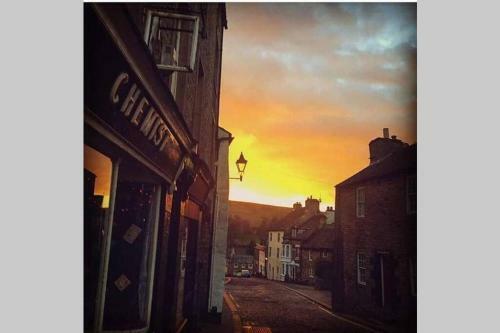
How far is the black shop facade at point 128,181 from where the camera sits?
6.46ft

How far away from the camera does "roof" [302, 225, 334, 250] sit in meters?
16.5

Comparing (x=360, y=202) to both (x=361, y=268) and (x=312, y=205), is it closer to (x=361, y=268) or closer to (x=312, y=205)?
(x=361, y=268)

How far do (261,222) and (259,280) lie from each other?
423 cm

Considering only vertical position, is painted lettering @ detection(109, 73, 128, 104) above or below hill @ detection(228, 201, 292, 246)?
above

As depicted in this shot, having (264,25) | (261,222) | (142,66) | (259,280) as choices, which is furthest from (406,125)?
(259,280)

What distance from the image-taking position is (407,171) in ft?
27.5

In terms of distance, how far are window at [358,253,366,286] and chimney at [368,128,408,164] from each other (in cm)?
380

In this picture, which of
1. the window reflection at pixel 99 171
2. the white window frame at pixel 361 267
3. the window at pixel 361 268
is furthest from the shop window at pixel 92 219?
the window at pixel 361 268

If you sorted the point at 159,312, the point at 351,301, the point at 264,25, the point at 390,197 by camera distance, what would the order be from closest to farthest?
the point at 159,312 < the point at 264,25 < the point at 390,197 < the point at 351,301

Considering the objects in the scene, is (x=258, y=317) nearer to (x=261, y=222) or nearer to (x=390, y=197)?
(x=261, y=222)

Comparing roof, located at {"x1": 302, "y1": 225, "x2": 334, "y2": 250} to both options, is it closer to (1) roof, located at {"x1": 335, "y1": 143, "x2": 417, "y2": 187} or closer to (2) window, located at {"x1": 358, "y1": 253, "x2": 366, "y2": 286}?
(2) window, located at {"x1": 358, "y1": 253, "x2": 366, "y2": 286}

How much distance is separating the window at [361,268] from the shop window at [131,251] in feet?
28.8

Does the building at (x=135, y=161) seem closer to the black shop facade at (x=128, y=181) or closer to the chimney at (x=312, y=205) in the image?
the black shop facade at (x=128, y=181)

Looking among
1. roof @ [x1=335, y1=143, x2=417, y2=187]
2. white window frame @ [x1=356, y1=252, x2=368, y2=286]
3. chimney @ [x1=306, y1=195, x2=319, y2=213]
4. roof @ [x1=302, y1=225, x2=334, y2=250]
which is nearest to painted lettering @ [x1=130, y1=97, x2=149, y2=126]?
roof @ [x1=335, y1=143, x2=417, y2=187]
